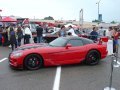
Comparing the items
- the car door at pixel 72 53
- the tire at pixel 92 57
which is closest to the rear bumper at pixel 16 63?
the car door at pixel 72 53

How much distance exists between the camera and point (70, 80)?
8242 mm

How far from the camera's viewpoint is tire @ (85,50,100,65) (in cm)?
1110

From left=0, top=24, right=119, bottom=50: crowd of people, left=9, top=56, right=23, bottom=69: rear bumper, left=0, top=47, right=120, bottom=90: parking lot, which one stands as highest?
left=0, top=24, right=119, bottom=50: crowd of people

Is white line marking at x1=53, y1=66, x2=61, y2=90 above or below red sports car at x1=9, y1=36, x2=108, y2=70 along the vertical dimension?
below

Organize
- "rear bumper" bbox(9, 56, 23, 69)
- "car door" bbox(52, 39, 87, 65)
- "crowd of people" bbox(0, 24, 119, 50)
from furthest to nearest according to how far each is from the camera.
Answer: "crowd of people" bbox(0, 24, 119, 50)
"car door" bbox(52, 39, 87, 65)
"rear bumper" bbox(9, 56, 23, 69)

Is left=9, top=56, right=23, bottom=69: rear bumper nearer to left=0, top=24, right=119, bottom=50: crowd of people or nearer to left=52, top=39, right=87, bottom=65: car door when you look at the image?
left=52, top=39, right=87, bottom=65: car door

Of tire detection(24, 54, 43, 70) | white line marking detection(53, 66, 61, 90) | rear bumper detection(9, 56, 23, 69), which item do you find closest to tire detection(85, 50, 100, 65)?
white line marking detection(53, 66, 61, 90)

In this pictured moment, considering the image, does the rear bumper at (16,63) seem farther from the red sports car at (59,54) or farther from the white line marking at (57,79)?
the white line marking at (57,79)

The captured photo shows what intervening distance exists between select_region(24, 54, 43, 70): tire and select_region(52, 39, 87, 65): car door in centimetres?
60

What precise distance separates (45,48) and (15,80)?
248cm

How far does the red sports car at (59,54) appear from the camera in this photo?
9945 millimetres

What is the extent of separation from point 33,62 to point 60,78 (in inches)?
71.6

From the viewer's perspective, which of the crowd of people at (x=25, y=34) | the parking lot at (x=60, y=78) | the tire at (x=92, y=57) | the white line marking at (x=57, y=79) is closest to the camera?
the white line marking at (x=57, y=79)

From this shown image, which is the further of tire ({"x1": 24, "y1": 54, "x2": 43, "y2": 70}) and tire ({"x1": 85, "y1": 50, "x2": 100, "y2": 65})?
tire ({"x1": 85, "y1": 50, "x2": 100, "y2": 65})
